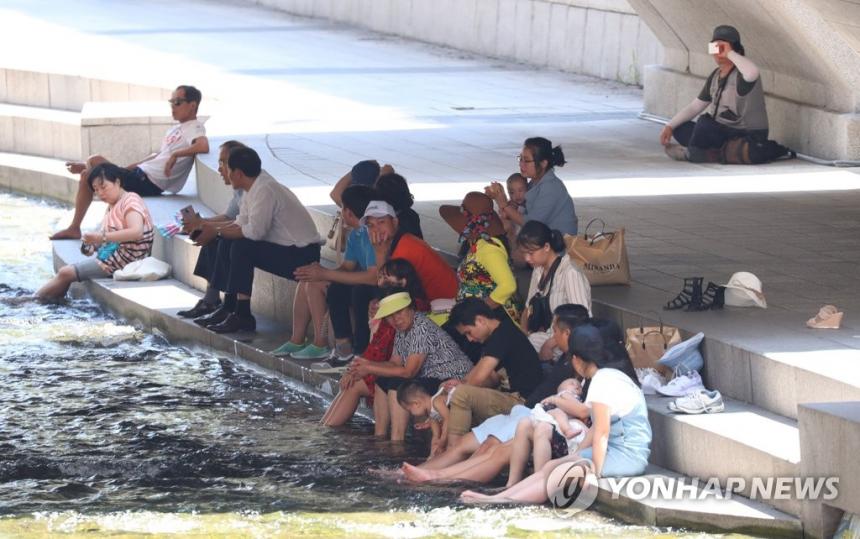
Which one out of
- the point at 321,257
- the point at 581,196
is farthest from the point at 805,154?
the point at 321,257

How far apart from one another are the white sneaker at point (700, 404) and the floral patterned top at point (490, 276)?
4.38ft

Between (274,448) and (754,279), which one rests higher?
(754,279)

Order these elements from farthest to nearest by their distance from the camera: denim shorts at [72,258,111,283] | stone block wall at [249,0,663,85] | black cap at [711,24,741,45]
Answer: stone block wall at [249,0,663,85]
black cap at [711,24,741,45]
denim shorts at [72,258,111,283]

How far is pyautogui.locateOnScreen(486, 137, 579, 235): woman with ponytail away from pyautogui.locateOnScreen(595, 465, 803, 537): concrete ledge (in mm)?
2555

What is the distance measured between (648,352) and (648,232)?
2.91 m

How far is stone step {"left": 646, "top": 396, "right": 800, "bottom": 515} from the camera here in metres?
6.68

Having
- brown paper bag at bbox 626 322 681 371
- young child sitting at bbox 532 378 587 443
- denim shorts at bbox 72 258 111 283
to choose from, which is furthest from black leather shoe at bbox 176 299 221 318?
young child sitting at bbox 532 378 587 443

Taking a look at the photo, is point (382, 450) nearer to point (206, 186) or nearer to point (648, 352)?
point (648, 352)

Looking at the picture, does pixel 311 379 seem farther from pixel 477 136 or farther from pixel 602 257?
pixel 477 136

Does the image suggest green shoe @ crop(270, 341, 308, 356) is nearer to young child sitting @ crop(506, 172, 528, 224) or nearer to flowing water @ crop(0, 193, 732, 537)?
flowing water @ crop(0, 193, 732, 537)

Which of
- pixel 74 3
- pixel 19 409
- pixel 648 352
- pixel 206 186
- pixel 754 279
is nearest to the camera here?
pixel 648 352

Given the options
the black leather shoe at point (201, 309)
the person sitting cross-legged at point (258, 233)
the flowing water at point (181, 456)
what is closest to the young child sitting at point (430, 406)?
the flowing water at point (181, 456)

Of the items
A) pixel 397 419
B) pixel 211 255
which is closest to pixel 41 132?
pixel 211 255

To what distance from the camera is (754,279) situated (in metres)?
8.28
